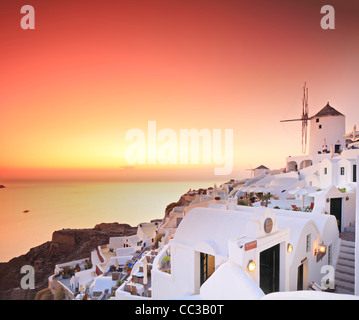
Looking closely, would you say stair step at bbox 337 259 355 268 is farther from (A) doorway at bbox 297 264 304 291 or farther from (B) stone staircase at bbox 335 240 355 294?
(A) doorway at bbox 297 264 304 291

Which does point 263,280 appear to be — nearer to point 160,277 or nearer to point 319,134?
point 160,277

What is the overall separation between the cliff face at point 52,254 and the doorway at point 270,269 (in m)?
19.2

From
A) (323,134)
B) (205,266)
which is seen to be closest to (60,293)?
(205,266)

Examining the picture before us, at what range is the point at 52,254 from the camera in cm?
2464

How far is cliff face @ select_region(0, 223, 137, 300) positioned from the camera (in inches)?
730

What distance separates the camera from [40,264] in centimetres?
2233

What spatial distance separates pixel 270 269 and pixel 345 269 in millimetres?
3722

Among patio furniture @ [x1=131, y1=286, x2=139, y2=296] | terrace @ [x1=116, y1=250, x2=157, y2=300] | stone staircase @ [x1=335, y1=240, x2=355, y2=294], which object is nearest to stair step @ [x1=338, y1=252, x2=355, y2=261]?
stone staircase @ [x1=335, y1=240, x2=355, y2=294]

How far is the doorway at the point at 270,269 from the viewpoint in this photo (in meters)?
3.76

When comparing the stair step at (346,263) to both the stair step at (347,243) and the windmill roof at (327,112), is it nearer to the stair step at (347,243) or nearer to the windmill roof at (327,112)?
the stair step at (347,243)

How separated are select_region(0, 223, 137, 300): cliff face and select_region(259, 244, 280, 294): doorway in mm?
19229

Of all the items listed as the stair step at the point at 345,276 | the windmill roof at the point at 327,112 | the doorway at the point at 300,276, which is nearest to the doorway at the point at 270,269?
the doorway at the point at 300,276
